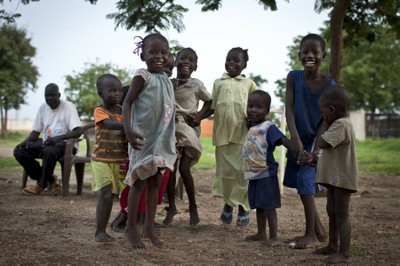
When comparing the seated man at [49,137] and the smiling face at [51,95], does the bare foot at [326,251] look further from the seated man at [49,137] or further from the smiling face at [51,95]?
the smiling face at [51,95]

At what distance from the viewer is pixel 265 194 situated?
4.55m

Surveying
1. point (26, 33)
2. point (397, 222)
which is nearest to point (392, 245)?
point (397, 222)

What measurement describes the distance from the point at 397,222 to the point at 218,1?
4402 mm

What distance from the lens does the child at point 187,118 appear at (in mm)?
5273

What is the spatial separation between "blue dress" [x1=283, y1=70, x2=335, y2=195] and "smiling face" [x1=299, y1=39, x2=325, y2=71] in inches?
6.7

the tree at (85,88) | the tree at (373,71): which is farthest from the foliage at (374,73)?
the tree at (85,88)

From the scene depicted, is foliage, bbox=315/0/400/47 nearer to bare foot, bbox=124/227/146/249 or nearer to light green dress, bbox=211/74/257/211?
light green dress, bbox=211/74/257/211

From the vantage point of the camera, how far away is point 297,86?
4.60 m

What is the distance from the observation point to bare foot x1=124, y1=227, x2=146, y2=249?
410 cm

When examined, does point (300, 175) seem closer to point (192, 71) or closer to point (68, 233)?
point (192, 71)

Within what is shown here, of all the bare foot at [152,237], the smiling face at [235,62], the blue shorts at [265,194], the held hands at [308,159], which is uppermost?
the smiling face at [235,62]

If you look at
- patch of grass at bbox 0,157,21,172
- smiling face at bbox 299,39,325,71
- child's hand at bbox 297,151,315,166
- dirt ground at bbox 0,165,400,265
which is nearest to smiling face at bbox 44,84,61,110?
dirt ground at bbox 0,165,400,265

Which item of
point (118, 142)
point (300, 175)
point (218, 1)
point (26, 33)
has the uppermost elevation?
point (26, 33)

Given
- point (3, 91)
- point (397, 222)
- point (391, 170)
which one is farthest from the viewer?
point (3, 91)
